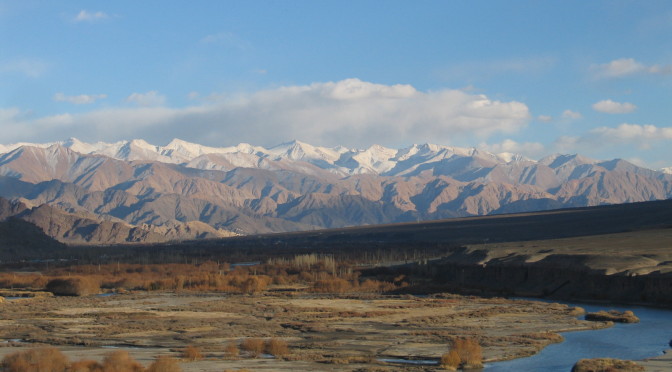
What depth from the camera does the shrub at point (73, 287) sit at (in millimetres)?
108562

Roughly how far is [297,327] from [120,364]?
88.2 ft

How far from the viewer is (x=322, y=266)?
151000mm

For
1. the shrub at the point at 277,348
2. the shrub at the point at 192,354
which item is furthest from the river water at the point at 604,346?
the shrub at the point at 192,354

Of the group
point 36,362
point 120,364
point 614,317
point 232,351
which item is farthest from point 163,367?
point 614,317

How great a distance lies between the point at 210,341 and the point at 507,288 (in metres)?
54.8

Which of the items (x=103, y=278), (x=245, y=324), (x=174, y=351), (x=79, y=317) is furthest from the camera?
(x=103, y=278)

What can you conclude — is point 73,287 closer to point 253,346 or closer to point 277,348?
point 253,346

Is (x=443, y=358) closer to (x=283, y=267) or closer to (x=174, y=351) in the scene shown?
(x=174, y=351)

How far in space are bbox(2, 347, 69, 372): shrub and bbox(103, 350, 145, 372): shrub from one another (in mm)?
2434

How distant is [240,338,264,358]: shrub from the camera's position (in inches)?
2172

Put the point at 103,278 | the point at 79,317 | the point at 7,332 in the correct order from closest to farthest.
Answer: the point at 7,332
the point at 79,317
the point at 103,278

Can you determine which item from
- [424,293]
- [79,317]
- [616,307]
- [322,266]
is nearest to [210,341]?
[79,317]

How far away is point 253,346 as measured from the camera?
5591 centimetres

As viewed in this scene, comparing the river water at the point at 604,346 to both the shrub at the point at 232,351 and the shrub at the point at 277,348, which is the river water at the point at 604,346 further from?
the shrub at the point at 232,351
